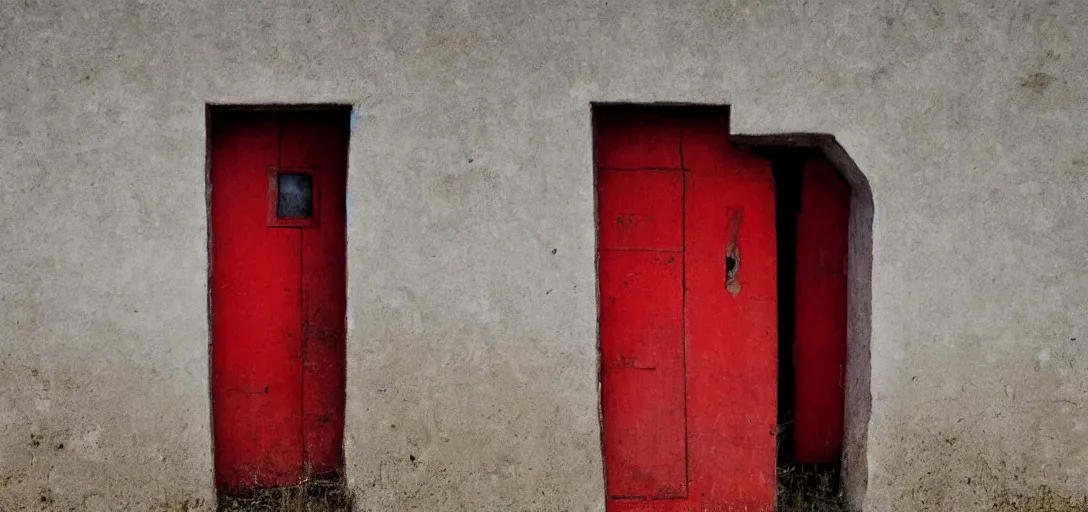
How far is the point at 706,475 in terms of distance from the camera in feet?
14.0

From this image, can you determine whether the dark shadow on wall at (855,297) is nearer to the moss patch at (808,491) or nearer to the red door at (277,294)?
the moss patch at (808,491)

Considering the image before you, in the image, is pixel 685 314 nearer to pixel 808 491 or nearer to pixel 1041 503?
pixel 808 491

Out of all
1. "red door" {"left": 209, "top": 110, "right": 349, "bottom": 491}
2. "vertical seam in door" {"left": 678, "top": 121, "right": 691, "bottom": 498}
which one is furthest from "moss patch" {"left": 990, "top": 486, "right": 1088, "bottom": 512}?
"red door" {"left": 209, "top": 110, "right": 349, "bottom": 491}

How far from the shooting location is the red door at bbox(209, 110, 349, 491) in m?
4.14

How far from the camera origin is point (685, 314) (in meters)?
4.21

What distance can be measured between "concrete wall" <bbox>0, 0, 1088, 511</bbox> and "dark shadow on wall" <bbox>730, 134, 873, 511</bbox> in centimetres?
9

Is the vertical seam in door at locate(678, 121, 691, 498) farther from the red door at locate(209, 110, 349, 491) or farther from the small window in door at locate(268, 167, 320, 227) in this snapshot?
the small window in door at locate(268, 167, 320, 227)

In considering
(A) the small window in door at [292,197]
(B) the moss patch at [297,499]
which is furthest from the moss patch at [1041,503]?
(A) the small window in door at [292,197]

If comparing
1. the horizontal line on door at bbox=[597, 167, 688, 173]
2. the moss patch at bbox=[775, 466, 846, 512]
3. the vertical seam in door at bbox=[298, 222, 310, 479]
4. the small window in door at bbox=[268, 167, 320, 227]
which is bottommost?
the moss patch at bbox=[775, 466, 846, 512]

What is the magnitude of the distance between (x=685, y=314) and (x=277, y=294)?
180 centimetres

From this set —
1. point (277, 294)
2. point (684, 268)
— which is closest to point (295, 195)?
point (277, 294)

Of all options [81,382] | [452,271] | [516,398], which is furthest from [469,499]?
[81,382]

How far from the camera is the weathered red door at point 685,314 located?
165 inches

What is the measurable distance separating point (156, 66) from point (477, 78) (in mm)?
1292
